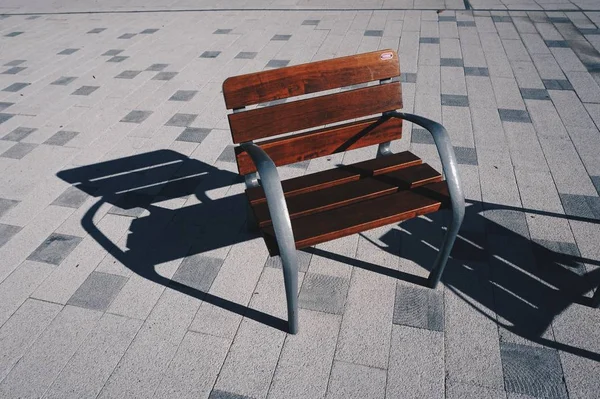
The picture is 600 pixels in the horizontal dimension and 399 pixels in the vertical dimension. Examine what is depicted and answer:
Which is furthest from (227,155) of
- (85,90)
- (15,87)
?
(15,87)

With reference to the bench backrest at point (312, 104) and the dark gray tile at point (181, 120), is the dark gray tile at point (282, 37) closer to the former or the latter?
the dark gray tile at point (181, 120)

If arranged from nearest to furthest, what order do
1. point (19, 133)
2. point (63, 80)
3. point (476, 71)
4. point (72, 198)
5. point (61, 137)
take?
1. point (72, 198)
2. point (61, 137)
3. point (19, 133)
4. point (476, 71)
5. point (63, 80)

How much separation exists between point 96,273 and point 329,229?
1611mm

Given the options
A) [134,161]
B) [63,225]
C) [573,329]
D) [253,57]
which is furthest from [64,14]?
[573,329]

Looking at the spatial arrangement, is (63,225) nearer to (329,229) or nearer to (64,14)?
(329,229)

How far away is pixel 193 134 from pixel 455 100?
8.90 ft

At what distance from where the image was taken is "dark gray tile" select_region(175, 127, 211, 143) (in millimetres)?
3909

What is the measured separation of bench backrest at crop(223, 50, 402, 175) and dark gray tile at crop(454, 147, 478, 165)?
3.90ft

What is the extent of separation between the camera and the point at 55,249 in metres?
2.81

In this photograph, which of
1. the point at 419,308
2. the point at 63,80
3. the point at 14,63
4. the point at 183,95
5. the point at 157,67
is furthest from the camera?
the point at 14,63

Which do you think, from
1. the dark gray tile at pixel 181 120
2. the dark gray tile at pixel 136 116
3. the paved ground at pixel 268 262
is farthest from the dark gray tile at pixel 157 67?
the dark gray tile at pixel 181 120

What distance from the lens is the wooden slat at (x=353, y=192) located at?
207cm

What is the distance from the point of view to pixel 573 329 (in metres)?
2.14

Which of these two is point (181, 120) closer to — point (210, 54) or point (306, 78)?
point (210, 54)
